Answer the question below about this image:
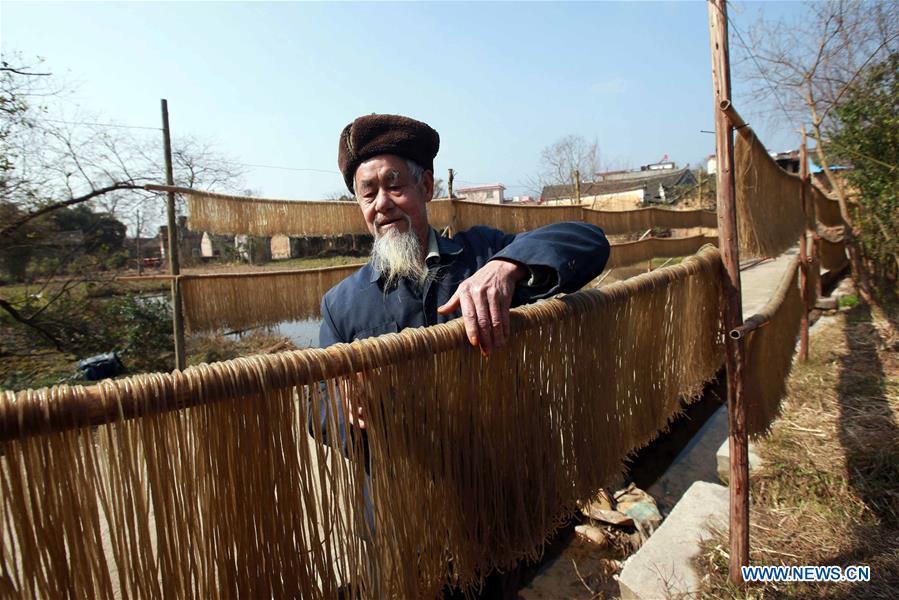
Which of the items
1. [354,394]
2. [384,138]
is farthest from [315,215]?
[354,394]

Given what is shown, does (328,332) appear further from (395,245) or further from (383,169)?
(383,169)

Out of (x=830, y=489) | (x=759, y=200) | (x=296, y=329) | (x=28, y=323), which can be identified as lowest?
(x=830, y=489)

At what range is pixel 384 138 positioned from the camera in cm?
162

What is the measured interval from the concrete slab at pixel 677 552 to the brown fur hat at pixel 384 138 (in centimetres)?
235

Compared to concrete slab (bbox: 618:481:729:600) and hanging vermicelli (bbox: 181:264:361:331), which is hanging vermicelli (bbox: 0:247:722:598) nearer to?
concrete slab (bbox: 618:481:729:600)

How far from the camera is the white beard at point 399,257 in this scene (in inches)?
65.9

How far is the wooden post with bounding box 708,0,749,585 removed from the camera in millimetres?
1599

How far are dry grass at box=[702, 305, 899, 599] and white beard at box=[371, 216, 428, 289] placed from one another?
6.86ft

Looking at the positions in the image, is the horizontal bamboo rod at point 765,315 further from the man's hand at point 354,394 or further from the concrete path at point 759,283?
the concrete path at point 759,283

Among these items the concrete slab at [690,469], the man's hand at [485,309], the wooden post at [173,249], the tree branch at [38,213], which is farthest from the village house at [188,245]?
the man's hand at [485,309]

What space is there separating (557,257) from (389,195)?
0.82 meters

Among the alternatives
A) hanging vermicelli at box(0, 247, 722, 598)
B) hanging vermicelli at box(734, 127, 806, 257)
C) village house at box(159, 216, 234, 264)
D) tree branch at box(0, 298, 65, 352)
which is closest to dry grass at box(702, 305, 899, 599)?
hanging vermicelli at box(734, 127, 806, 257)

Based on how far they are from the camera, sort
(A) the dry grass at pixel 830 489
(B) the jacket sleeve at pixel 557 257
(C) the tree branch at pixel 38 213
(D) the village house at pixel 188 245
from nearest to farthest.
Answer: (B) the jacket sleeve at pixel 557 257 < (A) the dry grass at pixel 830 489 < (C) the tree branch at pixel 38 213 < (D) the village house at pixel 188 245

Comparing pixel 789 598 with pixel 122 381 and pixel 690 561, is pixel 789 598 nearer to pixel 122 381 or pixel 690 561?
pixel 690 561
